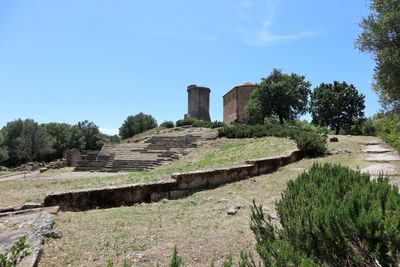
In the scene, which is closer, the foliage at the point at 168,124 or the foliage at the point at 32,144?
the foliage at the point at 168,124

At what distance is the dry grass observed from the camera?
3.77 m

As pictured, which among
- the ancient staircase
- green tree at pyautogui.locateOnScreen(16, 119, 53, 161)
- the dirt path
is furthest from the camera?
green tree at pyautogui.locateOnScreen(16, 119, 53, 161)

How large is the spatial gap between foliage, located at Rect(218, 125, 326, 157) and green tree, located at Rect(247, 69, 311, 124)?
9.19m

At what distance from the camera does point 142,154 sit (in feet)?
73.9

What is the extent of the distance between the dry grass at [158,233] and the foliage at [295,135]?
537 centimetres

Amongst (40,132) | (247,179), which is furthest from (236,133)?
(40,132)

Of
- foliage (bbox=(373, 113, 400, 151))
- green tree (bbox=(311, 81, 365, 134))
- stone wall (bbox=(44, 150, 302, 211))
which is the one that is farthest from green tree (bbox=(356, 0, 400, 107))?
green tree (bbox=(311, 81, 365, 134))

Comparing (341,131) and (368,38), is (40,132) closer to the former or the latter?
(341,131)

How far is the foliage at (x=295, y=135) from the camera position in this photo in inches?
465

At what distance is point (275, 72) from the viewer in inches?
1258

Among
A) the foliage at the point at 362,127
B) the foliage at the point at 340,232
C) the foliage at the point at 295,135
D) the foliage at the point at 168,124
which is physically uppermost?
the foliage at the point at 168,124

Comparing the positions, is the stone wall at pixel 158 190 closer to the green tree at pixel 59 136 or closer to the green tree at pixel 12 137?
the green tree at pixel 59 136

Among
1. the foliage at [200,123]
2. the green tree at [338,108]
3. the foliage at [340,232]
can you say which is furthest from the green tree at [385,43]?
the green tree at [338,108]

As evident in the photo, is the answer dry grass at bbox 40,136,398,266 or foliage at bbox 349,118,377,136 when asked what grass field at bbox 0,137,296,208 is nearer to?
dry grass at bbox 40,136,398,266
